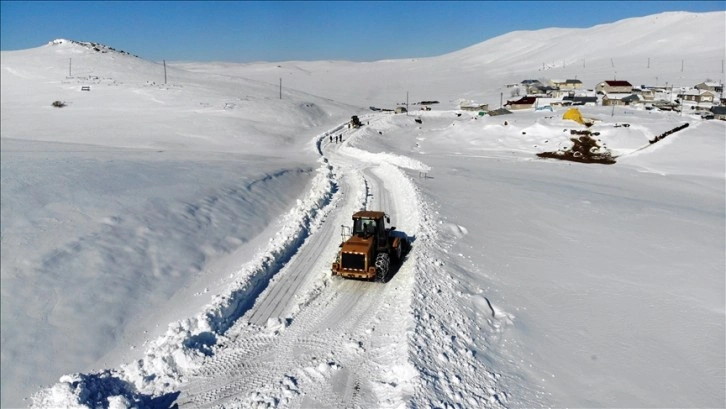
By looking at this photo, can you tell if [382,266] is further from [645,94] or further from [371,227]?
[645,94]

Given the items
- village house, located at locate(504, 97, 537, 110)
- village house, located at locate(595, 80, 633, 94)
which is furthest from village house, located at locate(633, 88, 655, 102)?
village house, located at locate(504, 97, 537, 110)

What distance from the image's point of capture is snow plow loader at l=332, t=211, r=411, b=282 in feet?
39.7

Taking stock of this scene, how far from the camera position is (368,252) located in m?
12.2

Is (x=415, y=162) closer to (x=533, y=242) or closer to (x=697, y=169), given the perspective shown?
(x=533, y=242)

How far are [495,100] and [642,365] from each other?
8552 centimetres

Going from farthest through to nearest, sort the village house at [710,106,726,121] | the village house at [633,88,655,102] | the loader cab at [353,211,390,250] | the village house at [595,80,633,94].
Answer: the village house at [595,80,633,94] → the village house at [633,88,655,102] → the village house at [710,106,726,121] → the loader cab at [353,211,390,250]

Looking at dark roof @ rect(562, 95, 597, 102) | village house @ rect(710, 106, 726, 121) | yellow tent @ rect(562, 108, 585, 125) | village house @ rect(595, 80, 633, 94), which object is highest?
village house @ rect(595, 80, 633, 94)

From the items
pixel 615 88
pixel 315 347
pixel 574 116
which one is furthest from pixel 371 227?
pixel 615 88

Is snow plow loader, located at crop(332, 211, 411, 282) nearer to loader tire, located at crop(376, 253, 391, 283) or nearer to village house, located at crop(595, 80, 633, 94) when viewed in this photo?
loader tire, located at crop(376, 253, 391, 283)

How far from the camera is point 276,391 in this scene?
26.1 ft

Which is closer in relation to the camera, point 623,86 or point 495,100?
point 623,86

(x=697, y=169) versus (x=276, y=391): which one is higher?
(x=697, y=169)

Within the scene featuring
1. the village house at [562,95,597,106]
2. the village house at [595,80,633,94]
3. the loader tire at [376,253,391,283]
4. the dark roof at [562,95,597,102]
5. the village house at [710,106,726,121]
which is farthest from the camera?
the village house at [595,80,633,94]

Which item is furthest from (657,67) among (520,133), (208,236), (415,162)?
(208,236)
